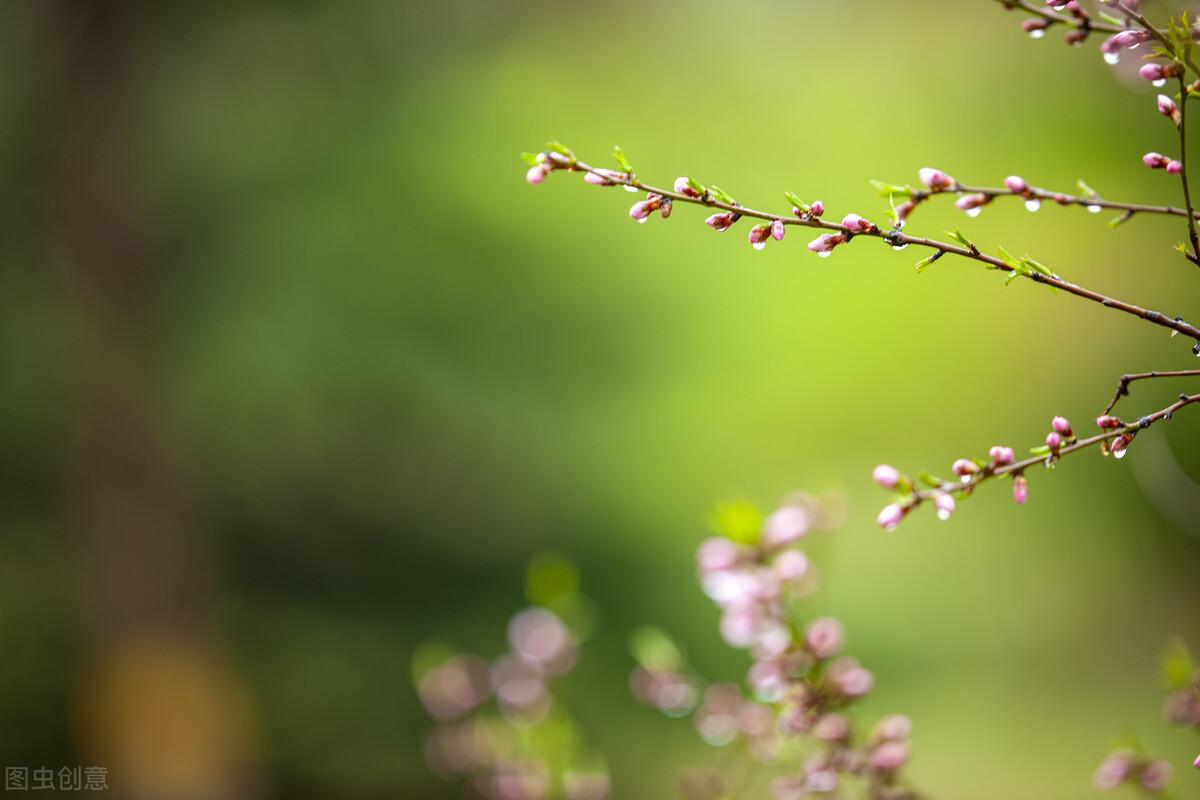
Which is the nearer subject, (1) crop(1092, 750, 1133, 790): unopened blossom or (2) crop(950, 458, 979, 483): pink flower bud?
(2) crop(950, 458, 979, 483): pink flower bud

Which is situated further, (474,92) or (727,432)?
(727,432)

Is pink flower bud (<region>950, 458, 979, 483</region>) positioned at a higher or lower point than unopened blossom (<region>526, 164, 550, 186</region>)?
lower

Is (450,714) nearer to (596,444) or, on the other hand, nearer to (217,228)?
(217,228)

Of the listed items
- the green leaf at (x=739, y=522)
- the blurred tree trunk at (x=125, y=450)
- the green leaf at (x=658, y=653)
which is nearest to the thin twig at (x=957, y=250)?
the green leaf at (x=739, y=522)

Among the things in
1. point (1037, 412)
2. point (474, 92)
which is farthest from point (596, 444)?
point (1037, 412)

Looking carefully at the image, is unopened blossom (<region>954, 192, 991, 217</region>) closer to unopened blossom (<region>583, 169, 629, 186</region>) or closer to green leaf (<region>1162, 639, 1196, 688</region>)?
unopened blossom (<region>583, 169, 629, 186</region>)

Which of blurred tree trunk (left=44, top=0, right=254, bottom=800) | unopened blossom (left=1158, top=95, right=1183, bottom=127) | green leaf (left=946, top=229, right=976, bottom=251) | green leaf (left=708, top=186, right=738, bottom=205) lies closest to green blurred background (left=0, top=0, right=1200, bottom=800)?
blurred tree trunk (left=44, top=0, right=254, bottom=800)
